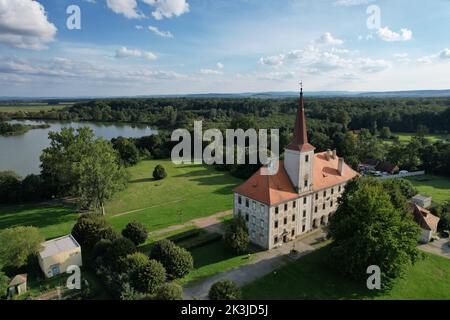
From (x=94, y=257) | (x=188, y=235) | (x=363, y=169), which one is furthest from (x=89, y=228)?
(x=363, y=169)

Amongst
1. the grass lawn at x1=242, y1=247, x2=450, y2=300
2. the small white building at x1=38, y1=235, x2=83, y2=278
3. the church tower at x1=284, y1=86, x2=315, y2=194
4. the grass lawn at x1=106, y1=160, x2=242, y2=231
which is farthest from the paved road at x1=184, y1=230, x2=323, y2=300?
the grass lawn at x1=106, y1=160, x2=242, y2=231

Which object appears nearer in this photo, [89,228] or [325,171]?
[89,228]

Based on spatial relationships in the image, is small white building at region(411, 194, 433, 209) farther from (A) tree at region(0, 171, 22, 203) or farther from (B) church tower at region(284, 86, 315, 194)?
(A) tree at region(0, 171, 22, 203)

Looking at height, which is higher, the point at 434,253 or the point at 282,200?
the point at 282,200

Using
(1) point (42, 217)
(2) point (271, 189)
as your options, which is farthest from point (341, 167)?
(1) point (42, 217)

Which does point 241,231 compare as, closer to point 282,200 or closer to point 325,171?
point 282,200
